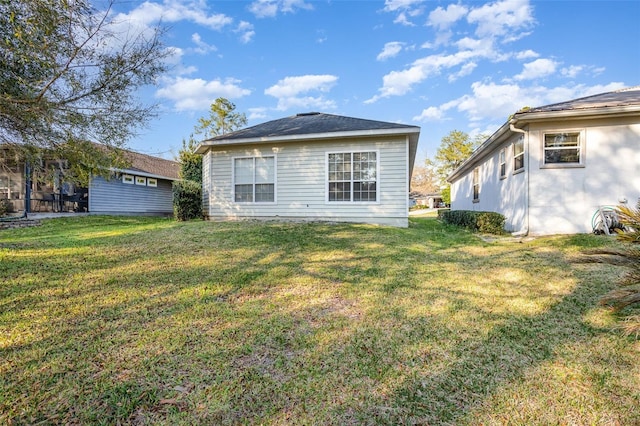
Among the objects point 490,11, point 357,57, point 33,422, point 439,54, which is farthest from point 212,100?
point 33,422

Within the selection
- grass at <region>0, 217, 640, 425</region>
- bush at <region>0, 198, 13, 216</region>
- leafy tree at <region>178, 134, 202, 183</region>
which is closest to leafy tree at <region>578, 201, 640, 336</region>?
grass at <region>0, 217, 640, 425</region>

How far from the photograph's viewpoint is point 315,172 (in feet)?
33.8

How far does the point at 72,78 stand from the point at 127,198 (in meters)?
14.3

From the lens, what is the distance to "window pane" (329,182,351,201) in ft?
33.2

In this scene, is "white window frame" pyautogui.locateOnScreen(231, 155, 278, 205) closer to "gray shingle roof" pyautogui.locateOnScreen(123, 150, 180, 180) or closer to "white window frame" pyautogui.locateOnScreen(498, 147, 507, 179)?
"white window frame" pyautogui.locateOnScreen(498, 147, 507, 179)

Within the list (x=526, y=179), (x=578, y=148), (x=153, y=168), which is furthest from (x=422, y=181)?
(x=526, y=179)

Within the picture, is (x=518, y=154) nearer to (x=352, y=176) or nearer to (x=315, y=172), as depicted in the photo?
(x=352, y=176)

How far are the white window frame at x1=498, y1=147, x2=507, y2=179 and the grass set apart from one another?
19.4 ft

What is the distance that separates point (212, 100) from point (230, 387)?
90.7 ft

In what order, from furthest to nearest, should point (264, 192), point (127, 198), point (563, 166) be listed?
point (127, 198) < point (264, 192) < point (563, 166)

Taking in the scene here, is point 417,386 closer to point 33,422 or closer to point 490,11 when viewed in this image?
point 33,422

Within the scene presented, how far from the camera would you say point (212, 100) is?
1032 inches

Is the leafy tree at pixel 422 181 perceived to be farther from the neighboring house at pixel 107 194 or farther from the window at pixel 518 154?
the window at pixel 518 154

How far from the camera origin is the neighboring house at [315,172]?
9734 mm
